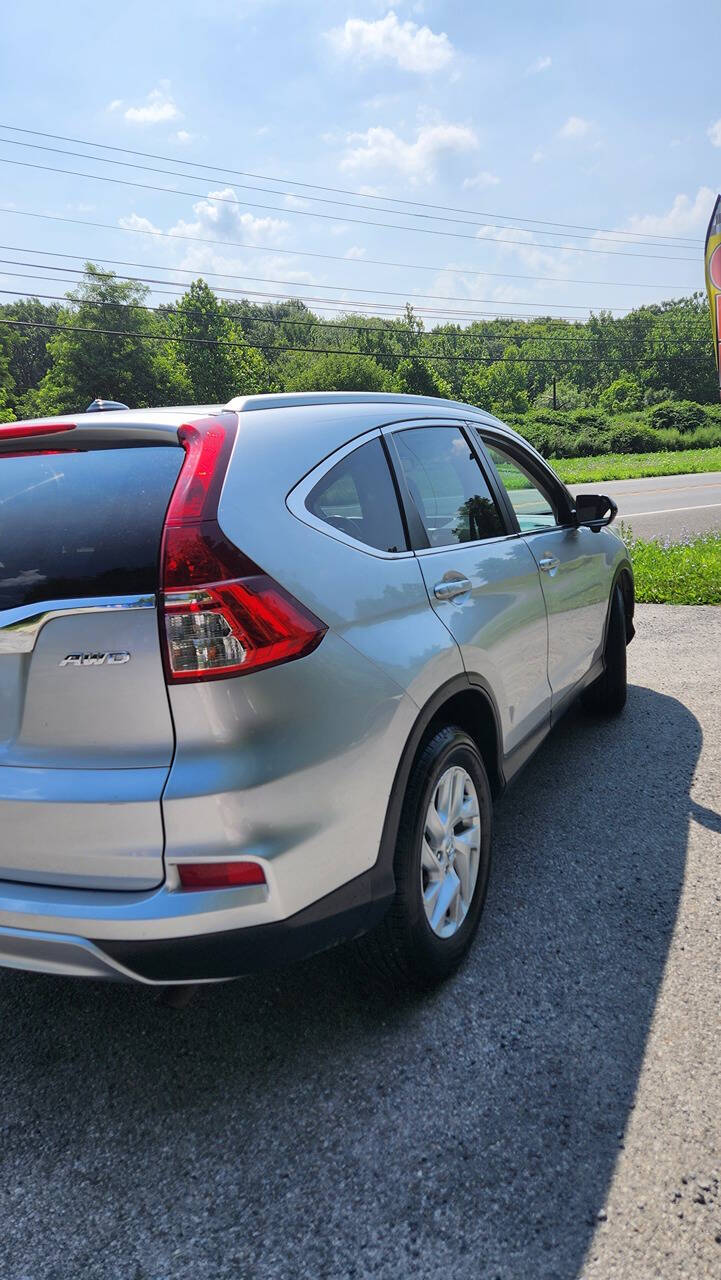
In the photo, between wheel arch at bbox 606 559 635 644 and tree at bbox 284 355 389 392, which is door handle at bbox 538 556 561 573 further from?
tree at bbox 284 355 389 392

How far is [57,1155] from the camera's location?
2.04m

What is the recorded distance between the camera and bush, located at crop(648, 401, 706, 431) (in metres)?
61.9

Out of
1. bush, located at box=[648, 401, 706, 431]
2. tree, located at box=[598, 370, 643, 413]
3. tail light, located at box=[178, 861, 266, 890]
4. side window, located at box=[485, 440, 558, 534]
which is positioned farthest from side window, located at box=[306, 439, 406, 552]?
tree, located at box=[598, 370, 643, 413]

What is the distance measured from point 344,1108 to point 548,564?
2.32 metres

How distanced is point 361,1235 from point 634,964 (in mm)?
1289

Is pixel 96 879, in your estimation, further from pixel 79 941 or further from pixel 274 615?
pixel 274 615

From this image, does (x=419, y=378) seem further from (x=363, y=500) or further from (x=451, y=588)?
(x=363, y=500)

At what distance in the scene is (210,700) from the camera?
1.81 m

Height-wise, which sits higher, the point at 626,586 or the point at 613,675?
the point at 626,586

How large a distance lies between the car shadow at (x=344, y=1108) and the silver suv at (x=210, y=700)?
29 cm

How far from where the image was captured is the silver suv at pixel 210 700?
1819 millimetres

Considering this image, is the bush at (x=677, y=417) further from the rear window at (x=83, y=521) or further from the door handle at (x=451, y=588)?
the rear window at (x=83, y=521)

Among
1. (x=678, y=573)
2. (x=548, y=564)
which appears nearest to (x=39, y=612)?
(x=548, y=564)

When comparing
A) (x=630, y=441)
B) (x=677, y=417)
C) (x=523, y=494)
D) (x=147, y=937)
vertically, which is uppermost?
(x=523, y=494)
